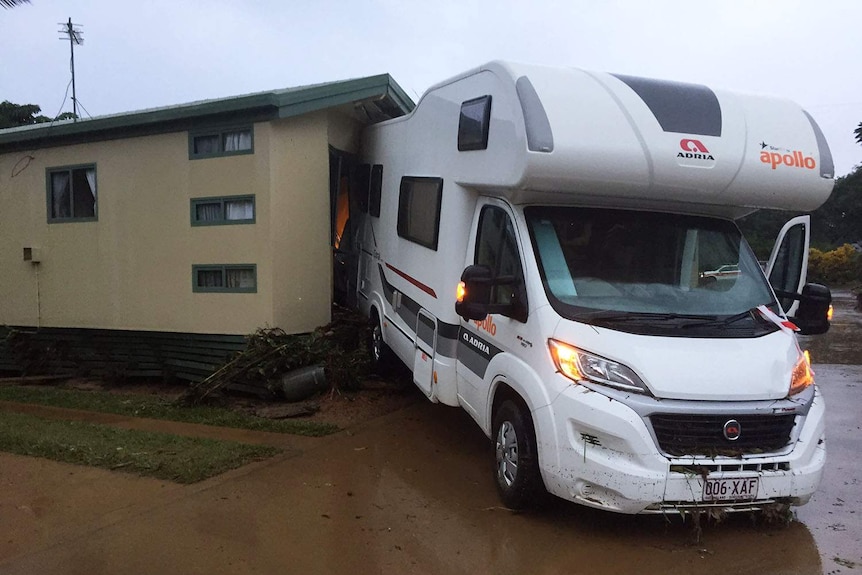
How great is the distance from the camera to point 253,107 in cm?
809

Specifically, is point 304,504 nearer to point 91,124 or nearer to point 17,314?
point 91,124

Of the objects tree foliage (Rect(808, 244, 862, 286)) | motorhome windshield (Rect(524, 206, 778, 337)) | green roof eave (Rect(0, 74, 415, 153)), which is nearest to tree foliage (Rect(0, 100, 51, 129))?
green roof eave (Rect(0, 74, 415, 153))

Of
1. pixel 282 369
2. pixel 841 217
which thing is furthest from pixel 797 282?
pixel 841 217

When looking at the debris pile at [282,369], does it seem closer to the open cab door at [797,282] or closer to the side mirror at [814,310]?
the open cab door at [797,282]

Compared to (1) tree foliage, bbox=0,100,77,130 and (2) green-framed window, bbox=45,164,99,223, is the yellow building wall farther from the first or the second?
(1) tree foliage, bbox=0,100,77,130

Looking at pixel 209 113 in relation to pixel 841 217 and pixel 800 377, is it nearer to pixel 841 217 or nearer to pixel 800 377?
pixel 800 377

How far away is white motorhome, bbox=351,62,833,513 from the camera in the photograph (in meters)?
4.30

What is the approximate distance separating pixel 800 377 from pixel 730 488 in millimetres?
957

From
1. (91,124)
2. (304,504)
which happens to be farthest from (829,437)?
(91,124)

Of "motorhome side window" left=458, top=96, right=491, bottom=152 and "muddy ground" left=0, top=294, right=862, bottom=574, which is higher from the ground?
"motorhome side window" left=458, top=96, right=491, bottom=152

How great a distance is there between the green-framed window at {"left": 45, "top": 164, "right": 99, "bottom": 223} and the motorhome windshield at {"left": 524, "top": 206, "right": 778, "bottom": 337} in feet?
21.6

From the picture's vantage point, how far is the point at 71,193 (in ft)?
31.6

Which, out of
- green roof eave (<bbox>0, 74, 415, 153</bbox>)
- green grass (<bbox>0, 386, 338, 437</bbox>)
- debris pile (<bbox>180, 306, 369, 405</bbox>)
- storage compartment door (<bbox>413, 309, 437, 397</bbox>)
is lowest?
green grass (<bbox>0, 386, 338, 437</bbox>)

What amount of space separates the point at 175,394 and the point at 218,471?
3453 millimetres
